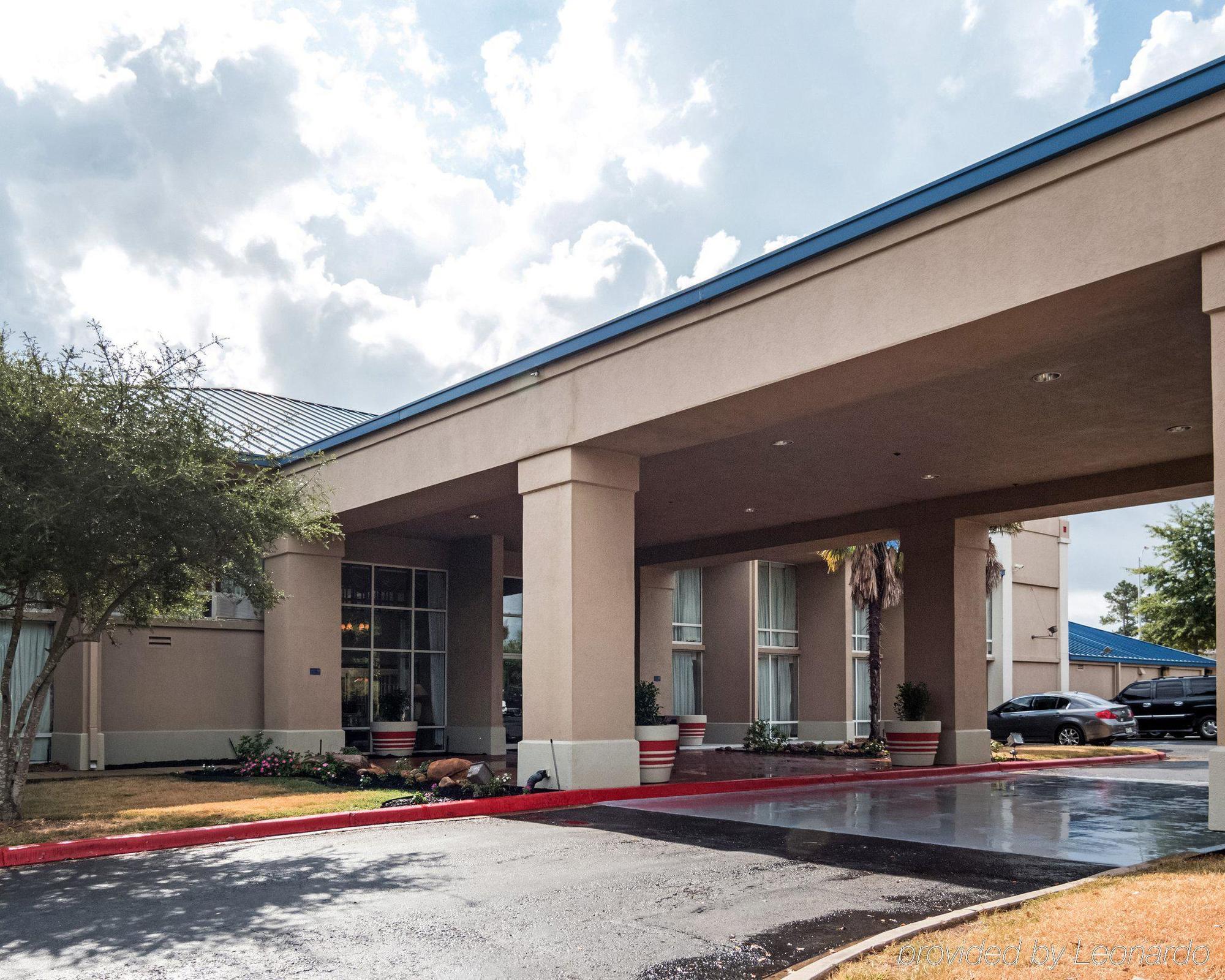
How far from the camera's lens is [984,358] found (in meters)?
12.2

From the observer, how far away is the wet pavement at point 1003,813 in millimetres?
11492

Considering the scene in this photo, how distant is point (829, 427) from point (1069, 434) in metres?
3.65

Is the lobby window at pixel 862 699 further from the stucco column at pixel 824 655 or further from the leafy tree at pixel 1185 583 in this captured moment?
the leafy tree at pixel 1185 583

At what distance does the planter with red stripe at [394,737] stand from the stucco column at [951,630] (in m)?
10.7

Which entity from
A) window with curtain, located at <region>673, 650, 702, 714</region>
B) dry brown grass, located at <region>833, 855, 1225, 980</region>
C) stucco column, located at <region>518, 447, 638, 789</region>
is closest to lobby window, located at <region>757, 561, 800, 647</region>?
window with curtain, located at <region>673, 650, 702, 714</region>

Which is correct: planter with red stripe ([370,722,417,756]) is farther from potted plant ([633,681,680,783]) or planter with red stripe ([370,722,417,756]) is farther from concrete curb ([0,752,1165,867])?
potted plant ([633,681,680,783])

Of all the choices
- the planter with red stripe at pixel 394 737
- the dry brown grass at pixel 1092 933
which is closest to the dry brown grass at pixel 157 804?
the planter with red stripe at pixel 394 737

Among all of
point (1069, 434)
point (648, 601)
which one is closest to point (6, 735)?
point (1069, 434)

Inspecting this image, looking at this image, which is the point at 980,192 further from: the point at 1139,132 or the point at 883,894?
the point at 883,894

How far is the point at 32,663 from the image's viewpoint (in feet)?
72.1

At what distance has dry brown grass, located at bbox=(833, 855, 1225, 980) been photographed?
5.83 m

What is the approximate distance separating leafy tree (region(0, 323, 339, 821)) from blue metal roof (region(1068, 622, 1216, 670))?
38166 millimetres

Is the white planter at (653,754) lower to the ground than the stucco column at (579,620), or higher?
lower

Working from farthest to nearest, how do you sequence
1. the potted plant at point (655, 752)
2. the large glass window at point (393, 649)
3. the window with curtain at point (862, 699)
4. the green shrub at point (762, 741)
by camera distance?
the window with curtain at point (862, 699) < the green shrub at point (762, 741) < the large glass window at point (393, 649) < the potted plant at point (655, 752)
